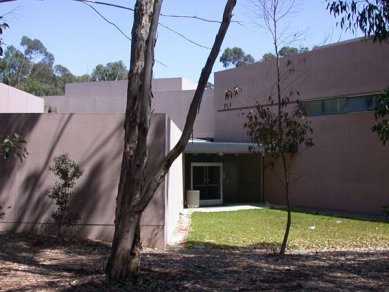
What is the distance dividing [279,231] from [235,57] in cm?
6176

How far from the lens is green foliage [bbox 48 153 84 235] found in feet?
36.0

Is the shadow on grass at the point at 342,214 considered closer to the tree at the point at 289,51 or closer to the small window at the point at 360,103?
the small window at the point at 360,103

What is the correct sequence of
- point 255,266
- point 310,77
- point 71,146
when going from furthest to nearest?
1. point 310,77
2. point 71,146
3. point 255,266

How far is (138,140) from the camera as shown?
22.1 feet

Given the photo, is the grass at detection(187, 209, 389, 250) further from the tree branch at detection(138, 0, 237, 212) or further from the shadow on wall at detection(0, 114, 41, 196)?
the tree branch at detection(138, 0, 237, 212)

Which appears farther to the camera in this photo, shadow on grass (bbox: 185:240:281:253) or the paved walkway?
the paved walkway

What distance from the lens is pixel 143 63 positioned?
7008mm

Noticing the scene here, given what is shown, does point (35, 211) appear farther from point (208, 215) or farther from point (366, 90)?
point (366, 90)

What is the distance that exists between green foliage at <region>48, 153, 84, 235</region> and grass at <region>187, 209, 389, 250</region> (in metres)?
3.56

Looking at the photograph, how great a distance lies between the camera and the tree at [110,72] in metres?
81.8

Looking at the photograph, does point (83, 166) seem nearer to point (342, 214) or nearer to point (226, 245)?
point (226, 245)

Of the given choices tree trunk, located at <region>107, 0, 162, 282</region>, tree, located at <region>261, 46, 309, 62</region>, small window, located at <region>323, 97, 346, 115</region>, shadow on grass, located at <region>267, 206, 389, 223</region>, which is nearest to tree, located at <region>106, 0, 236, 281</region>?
tree trunk, located at <region>107, 0, 162, 282</region>

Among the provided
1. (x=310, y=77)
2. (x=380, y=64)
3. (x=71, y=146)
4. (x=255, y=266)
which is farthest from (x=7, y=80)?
(x=255, y=266)

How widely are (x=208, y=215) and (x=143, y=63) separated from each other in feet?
51.0
